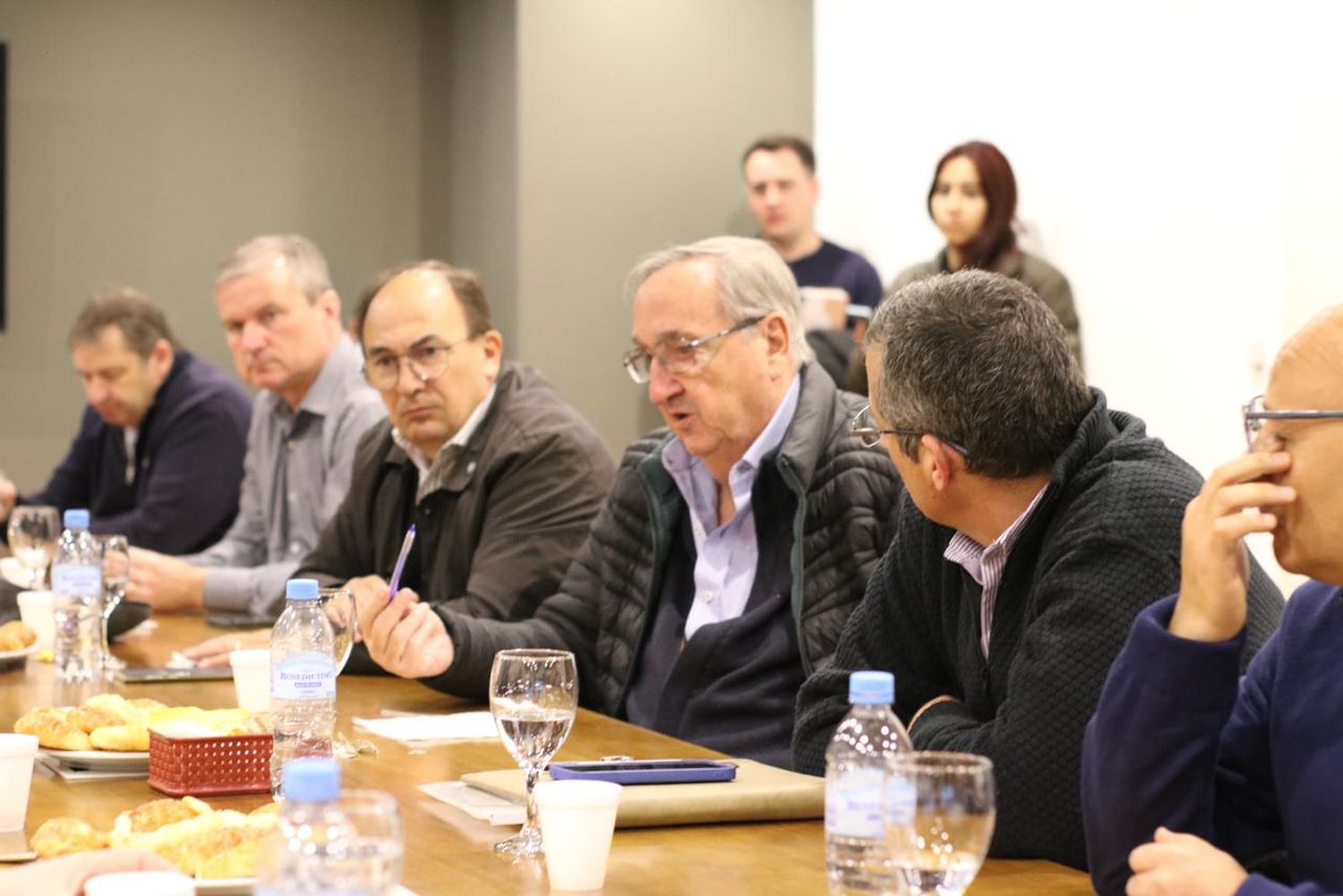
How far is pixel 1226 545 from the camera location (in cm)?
164

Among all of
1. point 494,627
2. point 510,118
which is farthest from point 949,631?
point 510,118

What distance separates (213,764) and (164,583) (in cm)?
208

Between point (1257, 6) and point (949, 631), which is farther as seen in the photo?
point (1257, 6)

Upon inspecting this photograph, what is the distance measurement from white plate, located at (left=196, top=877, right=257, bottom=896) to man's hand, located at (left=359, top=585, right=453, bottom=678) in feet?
3.68

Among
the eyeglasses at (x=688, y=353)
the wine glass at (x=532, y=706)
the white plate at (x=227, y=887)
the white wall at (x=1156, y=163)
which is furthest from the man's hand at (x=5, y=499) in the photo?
the white plate at (x=227, y=887)

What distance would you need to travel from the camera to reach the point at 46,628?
128 inches

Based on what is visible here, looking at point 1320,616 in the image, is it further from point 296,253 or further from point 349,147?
point 349,147

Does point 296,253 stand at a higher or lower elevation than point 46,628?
higher

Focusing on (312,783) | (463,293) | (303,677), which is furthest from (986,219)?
(312,783)

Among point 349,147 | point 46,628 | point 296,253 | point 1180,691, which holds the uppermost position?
point 349,147

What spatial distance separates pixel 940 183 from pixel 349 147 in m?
2.81

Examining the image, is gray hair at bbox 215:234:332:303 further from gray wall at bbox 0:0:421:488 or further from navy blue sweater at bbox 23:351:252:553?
gray wall at bbox 0:0:421:488

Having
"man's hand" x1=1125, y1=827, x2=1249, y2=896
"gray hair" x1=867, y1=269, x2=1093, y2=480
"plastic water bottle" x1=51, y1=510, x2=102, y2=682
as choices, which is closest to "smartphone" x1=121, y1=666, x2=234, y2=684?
"plastic water bottle" x1=51, y1=510, x2=102, y2=682

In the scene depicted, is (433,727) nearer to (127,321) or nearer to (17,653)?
(17,653)
